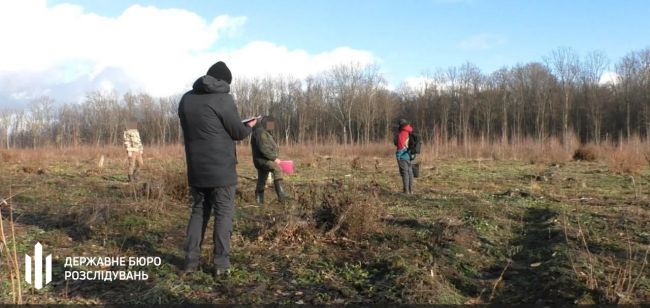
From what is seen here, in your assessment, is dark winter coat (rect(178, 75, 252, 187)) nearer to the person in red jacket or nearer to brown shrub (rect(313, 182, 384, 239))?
brown shrub (rect(313, 182, 384, 239))

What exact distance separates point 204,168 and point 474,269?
250 centimetres

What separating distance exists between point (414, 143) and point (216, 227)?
20.3 feet

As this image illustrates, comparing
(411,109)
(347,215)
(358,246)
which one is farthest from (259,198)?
(411,109)

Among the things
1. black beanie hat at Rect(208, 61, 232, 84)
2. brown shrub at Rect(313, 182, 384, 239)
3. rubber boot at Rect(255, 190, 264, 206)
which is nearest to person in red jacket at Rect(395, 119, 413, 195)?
rubber boot at Rect(255, 190, 264, 206)

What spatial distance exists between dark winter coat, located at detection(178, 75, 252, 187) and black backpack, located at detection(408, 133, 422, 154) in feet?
19.6

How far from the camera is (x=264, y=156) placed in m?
7.93

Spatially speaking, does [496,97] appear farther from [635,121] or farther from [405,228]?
[405,228]

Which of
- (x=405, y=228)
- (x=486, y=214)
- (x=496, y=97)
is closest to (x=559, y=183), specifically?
(x=486, y=214)

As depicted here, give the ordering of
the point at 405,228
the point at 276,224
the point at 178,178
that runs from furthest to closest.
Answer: the point at 178,178 < the point at 405,228 < the point at 276,224

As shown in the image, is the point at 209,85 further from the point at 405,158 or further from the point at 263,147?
the point at 405,158

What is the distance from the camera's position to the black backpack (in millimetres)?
9820

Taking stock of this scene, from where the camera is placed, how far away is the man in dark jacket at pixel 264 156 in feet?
A: 26.0

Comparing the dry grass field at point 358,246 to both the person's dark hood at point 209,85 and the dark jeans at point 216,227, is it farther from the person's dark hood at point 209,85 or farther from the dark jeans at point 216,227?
the person's dark hood at point 209,85

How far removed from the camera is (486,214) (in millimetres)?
6766
